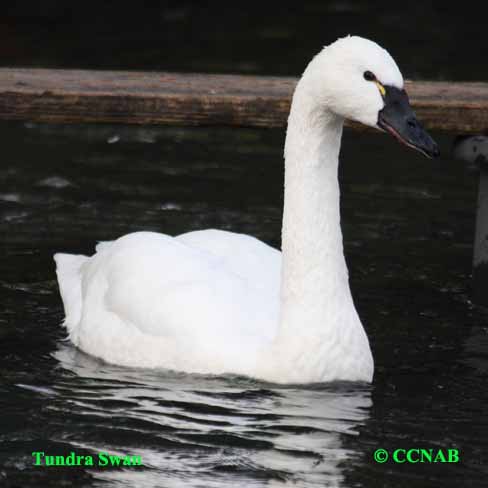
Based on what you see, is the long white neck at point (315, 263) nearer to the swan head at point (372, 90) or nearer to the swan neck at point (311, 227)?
the swan neck at point (311, 227)

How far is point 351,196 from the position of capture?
31.6ft

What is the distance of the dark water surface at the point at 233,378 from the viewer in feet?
17.8

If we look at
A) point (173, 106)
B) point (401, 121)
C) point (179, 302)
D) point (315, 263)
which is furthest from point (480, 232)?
point (401, 121)

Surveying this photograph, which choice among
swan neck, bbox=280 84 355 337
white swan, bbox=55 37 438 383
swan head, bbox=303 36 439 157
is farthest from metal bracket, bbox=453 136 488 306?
swan head, bbox=303 36 439 157

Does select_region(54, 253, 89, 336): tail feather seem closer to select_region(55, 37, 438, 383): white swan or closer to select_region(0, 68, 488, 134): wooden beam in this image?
select_region(55, 37, 438, 383): white swan

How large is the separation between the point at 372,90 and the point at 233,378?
1.34 meters

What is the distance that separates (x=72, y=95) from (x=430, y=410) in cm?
262

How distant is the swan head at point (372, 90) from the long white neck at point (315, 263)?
19 cm

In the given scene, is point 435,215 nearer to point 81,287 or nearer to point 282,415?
point 81,287

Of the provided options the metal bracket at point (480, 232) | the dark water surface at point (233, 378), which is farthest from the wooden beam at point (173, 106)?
the dark water surface at point (233, 378)

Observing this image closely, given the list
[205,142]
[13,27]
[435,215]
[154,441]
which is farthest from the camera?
[13,27]

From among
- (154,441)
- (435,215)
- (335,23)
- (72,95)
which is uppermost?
(335,23)

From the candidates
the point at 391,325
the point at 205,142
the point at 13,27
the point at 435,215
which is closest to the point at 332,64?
the point at 391,325

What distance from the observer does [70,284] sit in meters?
7.45
